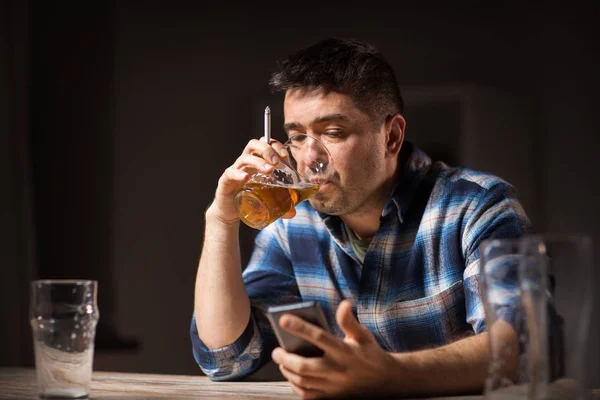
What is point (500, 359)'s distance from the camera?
908 mm

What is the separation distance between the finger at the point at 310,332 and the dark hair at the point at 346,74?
0.87 metres

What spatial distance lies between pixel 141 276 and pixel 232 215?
6.64 ft

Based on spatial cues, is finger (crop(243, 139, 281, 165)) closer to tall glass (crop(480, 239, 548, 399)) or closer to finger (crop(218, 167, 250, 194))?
finger (crop(218, 167, 250, 194))

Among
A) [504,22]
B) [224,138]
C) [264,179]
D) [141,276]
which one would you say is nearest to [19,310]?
[141,276]

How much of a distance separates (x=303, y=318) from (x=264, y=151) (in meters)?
0.56

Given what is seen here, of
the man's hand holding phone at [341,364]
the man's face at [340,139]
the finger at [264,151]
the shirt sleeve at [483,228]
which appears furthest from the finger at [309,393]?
the man's face at [340,139]

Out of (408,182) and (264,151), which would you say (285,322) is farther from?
(408,182)

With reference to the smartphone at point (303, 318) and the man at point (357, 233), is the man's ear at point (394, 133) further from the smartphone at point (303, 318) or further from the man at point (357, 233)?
the smartphone at point (303, 318)

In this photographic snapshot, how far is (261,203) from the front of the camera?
150 centimetres

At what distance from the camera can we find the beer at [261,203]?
4.88ft

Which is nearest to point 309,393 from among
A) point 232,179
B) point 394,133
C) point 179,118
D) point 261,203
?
point 261,203

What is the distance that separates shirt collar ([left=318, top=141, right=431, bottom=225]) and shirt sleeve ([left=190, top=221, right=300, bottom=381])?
16 centimetres

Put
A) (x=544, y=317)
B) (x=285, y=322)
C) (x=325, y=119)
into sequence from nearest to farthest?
1. (x=544, y=317)
2. (x=285, y=322)
3. (x=325, y=119)

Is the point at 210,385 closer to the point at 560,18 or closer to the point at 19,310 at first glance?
the point at 19,310
